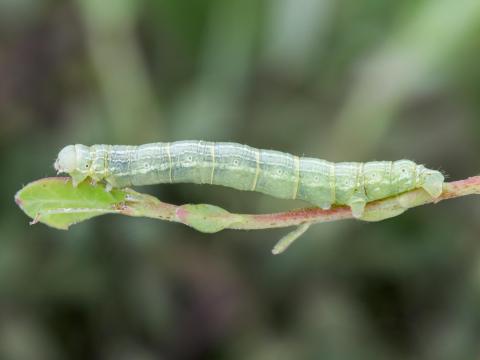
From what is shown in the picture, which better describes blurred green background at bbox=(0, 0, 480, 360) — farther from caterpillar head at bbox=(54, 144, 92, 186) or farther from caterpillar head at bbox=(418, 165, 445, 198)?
caterpillar head at bbox=(54, 144, 92, 186)

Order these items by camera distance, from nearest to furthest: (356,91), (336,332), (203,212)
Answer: (203,212) → (336,332) → (356,91)

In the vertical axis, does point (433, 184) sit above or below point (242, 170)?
below

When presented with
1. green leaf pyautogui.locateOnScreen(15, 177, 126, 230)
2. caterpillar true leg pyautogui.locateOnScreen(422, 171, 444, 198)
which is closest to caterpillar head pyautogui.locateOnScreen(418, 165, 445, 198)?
caterpillar true leg pyautogui.locateOnScreen(422, 171, 444, 198)

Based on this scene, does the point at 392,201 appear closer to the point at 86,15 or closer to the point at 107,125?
the point at 107,125

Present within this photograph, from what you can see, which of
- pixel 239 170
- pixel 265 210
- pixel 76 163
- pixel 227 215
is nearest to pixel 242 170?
pixel 239 170

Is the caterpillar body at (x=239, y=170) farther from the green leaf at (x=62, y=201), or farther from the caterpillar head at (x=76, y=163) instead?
the green leaf at (x=62, y=201)

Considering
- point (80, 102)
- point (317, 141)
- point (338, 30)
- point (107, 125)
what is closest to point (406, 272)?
point (317, 141)

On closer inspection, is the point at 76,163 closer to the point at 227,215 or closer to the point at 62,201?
the point at 62,201
